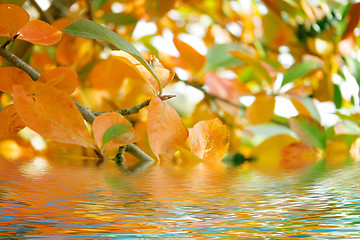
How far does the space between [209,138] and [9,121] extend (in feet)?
0.36

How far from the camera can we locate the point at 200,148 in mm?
203

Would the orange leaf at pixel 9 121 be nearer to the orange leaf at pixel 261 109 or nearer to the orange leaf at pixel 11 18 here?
the orange leaf at pixel 11 18

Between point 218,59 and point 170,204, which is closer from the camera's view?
point 170,204

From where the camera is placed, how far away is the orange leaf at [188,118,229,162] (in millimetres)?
198

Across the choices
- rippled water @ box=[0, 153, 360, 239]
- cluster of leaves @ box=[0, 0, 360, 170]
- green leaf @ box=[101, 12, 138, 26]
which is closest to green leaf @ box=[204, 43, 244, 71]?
cluster of leaves @ box=[0, 0, 360, 170]

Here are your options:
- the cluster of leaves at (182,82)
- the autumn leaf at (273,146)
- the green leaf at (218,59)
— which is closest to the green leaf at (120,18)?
the cluster of leaves at (182,82)

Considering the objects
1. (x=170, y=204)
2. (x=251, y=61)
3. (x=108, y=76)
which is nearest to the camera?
(x=170, y=204)

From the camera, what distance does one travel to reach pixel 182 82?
1.36 ft

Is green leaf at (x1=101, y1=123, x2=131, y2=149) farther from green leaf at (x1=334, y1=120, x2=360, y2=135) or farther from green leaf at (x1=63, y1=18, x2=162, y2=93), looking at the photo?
green leaf at (x1=334, y1=120, x2=360, y2=135)

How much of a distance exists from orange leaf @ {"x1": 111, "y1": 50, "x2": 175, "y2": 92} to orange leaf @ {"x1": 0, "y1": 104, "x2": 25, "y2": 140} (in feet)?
0.21

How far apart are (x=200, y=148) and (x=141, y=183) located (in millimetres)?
42

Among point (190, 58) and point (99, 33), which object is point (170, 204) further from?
point (190, 58)

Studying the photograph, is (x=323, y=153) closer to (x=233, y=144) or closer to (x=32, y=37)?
(x=233, y=144)

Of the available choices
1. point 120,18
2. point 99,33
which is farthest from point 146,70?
point 120,18
